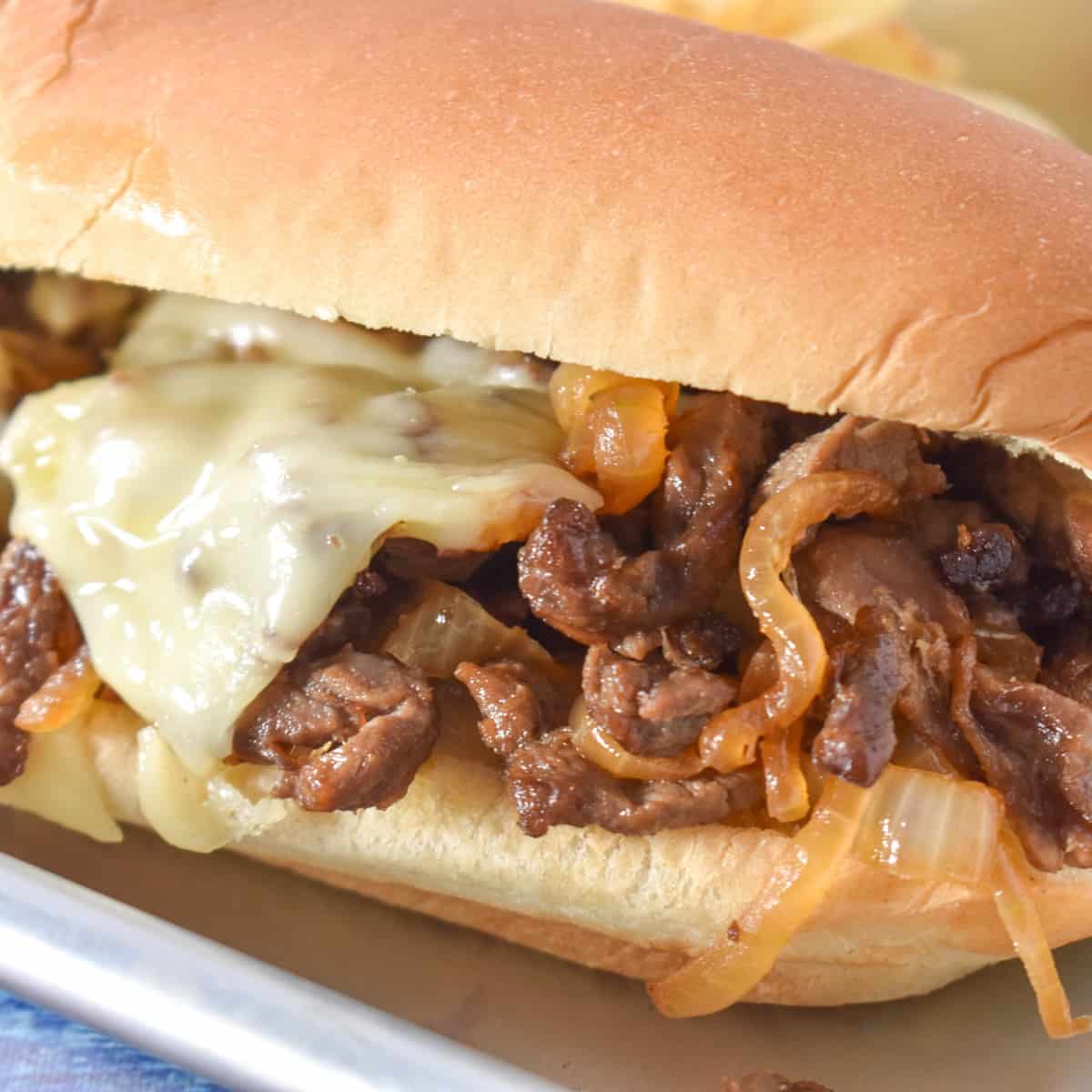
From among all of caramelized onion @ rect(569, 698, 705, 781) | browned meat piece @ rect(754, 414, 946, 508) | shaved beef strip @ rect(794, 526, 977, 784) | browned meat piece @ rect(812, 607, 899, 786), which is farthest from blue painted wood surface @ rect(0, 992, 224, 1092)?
browned meat piece @ rect(754, 414, 946, 508)

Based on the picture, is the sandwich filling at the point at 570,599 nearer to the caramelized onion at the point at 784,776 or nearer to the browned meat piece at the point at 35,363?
the caramelized onion at the point at 784,776

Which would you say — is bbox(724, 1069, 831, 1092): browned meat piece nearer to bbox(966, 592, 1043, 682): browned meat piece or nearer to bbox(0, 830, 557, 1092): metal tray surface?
bbox(0, 830, 557, 1092): metal tray surface

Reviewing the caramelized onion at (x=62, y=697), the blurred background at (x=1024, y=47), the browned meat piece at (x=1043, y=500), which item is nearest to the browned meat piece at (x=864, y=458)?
the browned meat piece at (x=1043, y=500)

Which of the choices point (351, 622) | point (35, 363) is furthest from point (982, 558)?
point (35, 363)

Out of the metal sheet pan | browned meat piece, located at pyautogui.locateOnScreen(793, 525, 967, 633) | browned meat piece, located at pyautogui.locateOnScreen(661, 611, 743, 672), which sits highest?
browned meat piece, located at pyautogui.locateOnScreen(793, 525, 967, 633)

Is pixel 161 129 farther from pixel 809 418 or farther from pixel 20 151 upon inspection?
pixel 809 418

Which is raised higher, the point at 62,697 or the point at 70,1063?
the point at 62,697

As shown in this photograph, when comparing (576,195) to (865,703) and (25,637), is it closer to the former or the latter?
(865,703)
